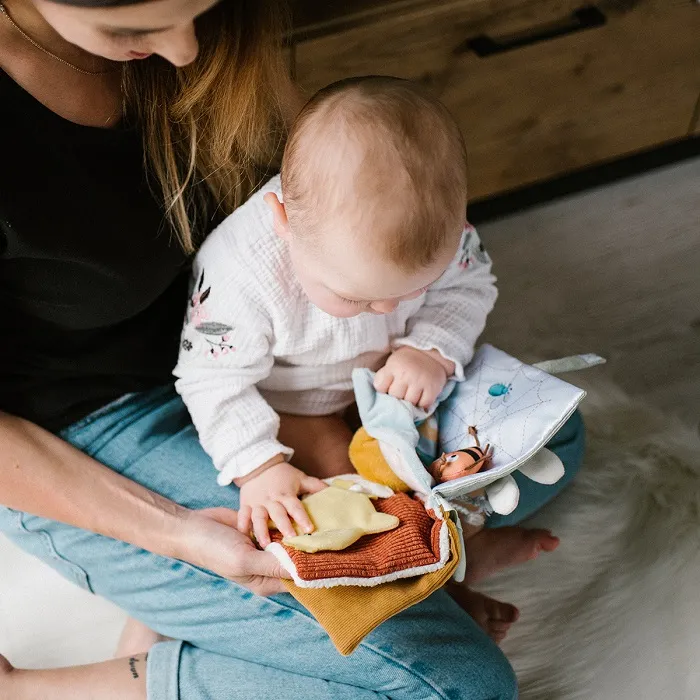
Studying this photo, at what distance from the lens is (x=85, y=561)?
3.33 ft

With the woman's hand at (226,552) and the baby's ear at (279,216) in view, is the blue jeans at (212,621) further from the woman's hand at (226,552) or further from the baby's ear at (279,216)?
the baby's ear at (279,216)

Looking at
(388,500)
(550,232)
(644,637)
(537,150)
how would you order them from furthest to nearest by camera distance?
(550,232) → (537,150) → (644,637) → (388,500)

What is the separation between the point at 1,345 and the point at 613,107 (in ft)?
3.35

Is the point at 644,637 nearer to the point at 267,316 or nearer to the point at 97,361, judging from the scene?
the point at 267,316

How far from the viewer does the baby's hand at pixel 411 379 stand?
968mm

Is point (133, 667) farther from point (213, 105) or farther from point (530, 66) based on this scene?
point (530, 66)

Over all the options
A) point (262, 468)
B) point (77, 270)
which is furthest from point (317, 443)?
point (77, 270)

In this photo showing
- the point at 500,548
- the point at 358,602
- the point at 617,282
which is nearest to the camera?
the point at 358,602

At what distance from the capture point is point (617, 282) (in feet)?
5.09

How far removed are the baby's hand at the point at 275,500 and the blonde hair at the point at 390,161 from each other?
0.26 meters

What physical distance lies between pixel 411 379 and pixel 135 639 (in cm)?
46

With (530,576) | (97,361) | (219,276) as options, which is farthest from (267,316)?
(530,576)

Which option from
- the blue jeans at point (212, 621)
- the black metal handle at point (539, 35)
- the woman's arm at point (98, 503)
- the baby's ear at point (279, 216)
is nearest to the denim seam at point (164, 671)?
the blue jeans at point (212, 621)

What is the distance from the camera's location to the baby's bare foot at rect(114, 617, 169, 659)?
1.10 m
